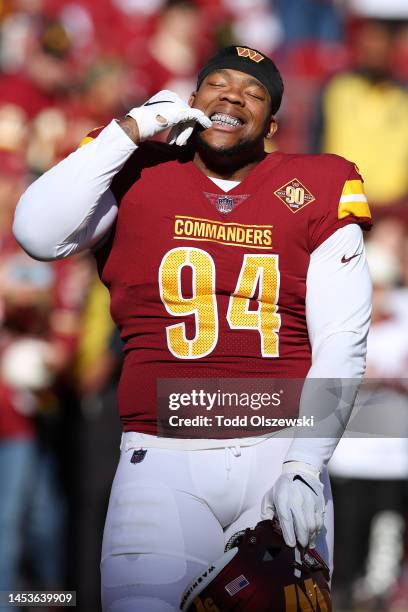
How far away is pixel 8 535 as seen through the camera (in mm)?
5793

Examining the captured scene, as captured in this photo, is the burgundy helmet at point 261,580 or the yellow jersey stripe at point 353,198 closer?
the burgundy helmet at point 261,580

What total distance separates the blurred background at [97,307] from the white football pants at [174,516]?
2416mm

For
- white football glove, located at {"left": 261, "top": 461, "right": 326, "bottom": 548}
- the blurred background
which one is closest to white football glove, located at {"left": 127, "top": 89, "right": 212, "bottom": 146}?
white football glove, located at {"left": 261, "top": 461, "right": 326, "bottom": 548}

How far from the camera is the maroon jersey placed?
3553 millimetres

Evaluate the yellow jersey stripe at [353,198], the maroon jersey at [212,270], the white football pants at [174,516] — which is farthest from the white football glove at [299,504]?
the yellow jersey stripe at [353,198]

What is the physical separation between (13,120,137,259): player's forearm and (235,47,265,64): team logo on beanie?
1.58 ft

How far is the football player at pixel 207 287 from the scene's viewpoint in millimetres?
3432

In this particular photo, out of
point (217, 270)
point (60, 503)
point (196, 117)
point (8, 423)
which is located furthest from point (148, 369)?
point (60, 503)

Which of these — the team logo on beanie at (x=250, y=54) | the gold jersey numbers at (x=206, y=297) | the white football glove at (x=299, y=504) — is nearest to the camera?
the white football glove at (x=299, y=504)

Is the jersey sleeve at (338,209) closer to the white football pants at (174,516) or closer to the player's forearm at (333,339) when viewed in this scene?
the player's forearm at (333,339)

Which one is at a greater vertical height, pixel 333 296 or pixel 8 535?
pixel 333 296

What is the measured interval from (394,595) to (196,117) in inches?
140

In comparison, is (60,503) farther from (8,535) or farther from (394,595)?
(394,595)

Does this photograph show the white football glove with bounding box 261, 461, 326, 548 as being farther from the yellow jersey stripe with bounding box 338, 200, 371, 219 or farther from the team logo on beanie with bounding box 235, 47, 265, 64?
the team logo on beanie with bounding box 235, 47, 265, 64
